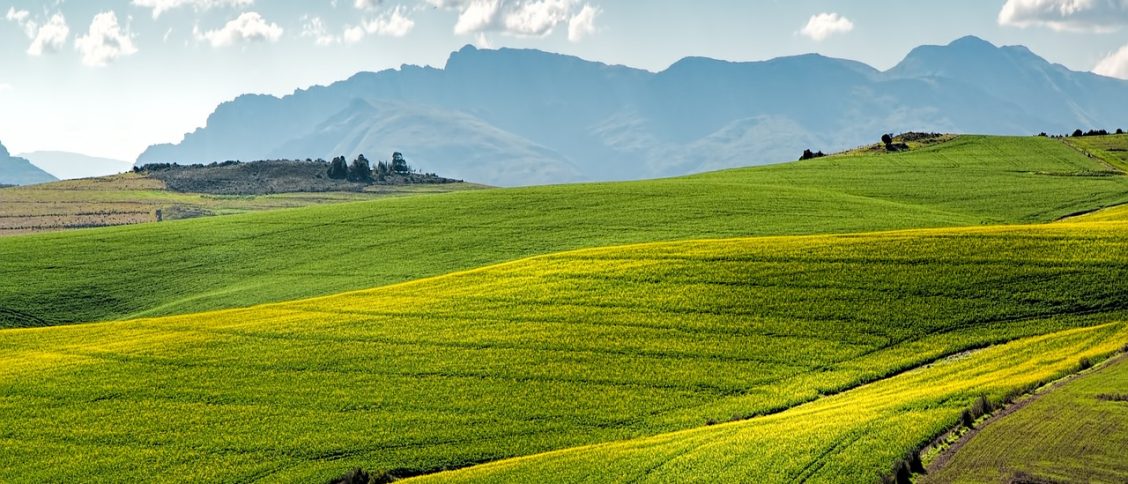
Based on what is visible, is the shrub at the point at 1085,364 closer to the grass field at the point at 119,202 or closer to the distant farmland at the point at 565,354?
the distant farmland at the point at 565,354

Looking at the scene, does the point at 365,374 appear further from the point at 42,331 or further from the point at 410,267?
the point at 410,267

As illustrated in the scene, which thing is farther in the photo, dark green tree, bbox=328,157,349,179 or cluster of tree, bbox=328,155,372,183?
dark green tree, bbox=328,157,349,179

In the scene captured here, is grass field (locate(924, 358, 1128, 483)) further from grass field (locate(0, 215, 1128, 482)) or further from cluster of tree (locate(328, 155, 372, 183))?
cluster of tree (locate(328, 155, 372, 183))

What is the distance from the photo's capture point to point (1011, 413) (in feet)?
74.6

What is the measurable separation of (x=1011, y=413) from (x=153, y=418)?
23478 millimetres

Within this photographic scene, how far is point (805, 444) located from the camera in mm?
22562

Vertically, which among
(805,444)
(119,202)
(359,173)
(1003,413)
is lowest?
(805,444)

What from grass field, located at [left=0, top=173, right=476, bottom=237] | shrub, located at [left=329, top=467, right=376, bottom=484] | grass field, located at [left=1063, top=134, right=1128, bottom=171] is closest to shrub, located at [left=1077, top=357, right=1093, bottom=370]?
shrub, located at [left=329, top=467, right=376, bottom=484]

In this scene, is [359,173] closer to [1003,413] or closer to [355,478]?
[355,478]

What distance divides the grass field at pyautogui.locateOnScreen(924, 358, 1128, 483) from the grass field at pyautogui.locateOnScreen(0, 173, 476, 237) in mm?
93488

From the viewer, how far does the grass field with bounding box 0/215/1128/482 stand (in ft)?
81.7

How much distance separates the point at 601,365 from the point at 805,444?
10.2 metres

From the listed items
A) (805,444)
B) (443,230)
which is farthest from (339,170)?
(805,444)

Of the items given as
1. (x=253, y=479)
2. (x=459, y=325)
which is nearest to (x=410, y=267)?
(x=459, y=325)
